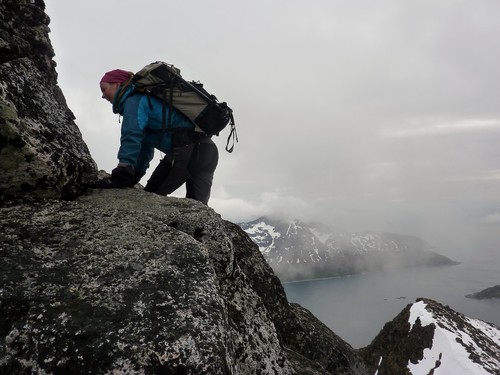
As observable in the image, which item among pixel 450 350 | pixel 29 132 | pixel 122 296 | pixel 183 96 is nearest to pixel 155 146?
pixel 183 96

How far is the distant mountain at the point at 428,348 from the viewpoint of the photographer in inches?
3654

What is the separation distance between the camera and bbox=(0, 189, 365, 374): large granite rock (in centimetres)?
296

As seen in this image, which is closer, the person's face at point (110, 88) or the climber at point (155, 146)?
the climber at point (155, 146)

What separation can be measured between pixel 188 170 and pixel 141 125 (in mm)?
1838

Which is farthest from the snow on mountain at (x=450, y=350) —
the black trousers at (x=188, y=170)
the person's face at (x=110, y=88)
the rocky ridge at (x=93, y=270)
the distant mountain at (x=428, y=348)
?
the person's face at (x=110, y=88)

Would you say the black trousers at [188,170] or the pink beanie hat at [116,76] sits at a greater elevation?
the pink beanie hat at [116,76]

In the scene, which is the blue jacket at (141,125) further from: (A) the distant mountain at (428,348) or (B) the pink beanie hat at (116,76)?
(A) the distant mountain at (428,348)

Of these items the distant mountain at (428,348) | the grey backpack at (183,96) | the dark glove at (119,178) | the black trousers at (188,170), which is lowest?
the distant mountain at (428,348)

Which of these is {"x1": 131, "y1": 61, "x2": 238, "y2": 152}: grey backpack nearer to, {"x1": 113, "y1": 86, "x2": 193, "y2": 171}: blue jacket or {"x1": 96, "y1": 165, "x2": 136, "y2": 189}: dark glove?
{"x1": 113, "y1": 86, "x2": 193, "y2": 171}: blue jacket

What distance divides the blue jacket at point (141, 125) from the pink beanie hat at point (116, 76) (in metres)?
0.43

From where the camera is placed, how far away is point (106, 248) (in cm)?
427

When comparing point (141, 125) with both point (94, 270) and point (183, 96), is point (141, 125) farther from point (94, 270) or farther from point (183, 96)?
point (94, 270)

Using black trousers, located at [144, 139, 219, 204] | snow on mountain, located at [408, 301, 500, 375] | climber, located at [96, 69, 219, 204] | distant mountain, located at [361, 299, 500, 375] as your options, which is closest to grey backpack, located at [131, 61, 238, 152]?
climber, located at [96, 69, 219, 204]

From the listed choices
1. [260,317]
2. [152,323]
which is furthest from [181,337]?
[260,317]
